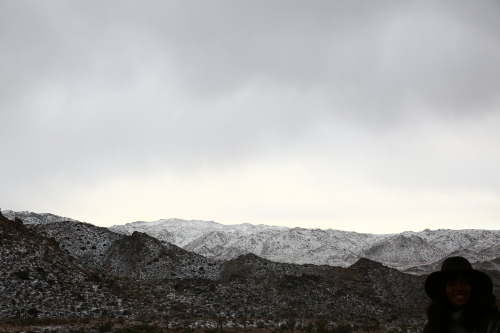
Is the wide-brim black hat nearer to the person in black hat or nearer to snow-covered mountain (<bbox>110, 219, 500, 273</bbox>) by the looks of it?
the person in black hat

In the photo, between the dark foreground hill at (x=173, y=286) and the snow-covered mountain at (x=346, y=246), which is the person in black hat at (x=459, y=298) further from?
the snow-covered mountain at (x=346, y=246)

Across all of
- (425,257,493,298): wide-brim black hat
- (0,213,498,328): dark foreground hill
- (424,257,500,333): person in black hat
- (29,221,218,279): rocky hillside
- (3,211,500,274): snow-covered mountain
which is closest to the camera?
(424,257,500,333): person in black hat

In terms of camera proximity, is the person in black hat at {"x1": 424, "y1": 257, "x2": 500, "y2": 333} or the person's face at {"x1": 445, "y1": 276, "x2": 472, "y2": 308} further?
the person's face at {"x1": 445, "y1": 276, "x2": 472, "y2": 308}

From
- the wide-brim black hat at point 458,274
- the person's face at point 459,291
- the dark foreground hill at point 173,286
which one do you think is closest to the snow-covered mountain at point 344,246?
the dark foreground hill at point 173,286

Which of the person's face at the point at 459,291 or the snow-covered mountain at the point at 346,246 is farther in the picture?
the snow-covered mountain at the point at 346,246

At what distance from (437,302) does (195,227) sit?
643 ft

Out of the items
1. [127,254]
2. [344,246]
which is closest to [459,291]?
[127,254]

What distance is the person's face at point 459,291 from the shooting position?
3795 millimetres

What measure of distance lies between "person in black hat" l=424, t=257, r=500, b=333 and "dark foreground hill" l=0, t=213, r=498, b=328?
76.8ft

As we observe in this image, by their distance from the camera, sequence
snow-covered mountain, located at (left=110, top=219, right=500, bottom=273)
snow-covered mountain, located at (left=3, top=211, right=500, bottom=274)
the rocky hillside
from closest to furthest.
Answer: the rocky hillside < snow-covered mountain, located at (left=3, top=211, right=500, bottom=274) < snow-covered mountain, located at (left=110, top=219, right=500, bottom=273)

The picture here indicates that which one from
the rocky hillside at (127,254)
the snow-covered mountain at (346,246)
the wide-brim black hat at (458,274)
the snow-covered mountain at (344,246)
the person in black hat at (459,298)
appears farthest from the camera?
the snow-covered mountain at (346,246)

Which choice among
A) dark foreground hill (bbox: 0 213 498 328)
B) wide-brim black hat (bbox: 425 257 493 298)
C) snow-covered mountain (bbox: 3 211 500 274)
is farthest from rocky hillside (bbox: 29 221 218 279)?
snow-covered mountain (bbox: 3 211 500 274)

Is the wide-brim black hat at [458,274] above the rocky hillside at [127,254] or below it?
above

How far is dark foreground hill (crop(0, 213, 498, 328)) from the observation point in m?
28.2
